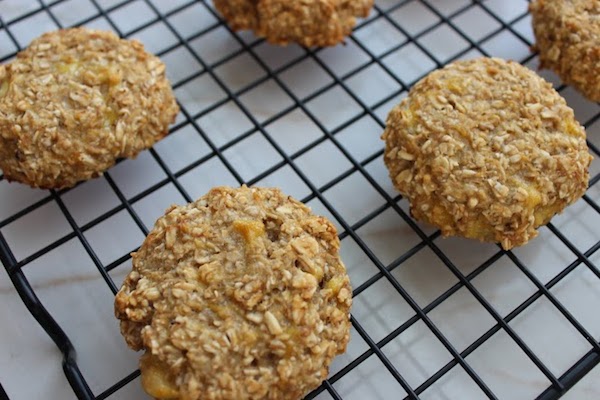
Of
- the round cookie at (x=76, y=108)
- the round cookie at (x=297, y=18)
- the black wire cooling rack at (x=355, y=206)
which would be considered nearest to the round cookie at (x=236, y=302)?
the black wire cooling rack at (x=355, y=206)

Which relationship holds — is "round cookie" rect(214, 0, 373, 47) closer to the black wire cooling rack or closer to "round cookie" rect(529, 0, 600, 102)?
the black wire cooling rack

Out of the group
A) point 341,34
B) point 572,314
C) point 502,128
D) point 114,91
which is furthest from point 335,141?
point 572,314

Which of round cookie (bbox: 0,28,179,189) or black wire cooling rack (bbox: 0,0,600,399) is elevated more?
round cookie (bbox: 0,28,179,189)

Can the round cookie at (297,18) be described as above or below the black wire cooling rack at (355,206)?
above

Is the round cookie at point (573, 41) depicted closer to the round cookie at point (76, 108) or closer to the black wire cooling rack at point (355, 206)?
the black wire cooling rack at point (355, 206)

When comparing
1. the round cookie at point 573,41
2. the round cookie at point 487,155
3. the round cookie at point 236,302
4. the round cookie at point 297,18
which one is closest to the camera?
the round cookie at point 236,302

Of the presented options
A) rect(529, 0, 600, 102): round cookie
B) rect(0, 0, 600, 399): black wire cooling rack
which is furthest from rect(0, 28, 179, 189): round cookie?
rect(529, 0, 600, 102): round cookie

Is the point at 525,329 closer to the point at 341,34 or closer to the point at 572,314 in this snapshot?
the point at 572,314
